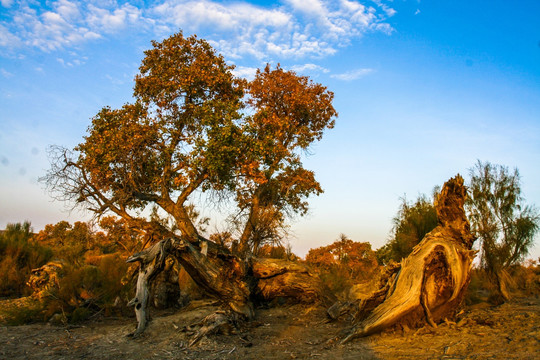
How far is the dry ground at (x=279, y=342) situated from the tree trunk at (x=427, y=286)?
0.87ft

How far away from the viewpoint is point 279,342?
21.8 ft

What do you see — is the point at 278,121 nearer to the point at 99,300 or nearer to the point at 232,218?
the point at 232,218

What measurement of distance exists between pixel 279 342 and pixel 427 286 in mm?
2823

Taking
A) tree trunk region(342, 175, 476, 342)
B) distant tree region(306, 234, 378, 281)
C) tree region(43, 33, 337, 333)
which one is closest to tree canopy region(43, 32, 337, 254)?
tree region(43, 33, 337, 333)

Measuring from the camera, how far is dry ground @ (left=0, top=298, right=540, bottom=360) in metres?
5.05

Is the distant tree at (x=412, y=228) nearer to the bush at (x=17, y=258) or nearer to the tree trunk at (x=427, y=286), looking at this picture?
the tree trunk at (x=427, y=286)

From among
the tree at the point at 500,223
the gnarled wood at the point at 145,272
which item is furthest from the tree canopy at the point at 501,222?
the gnarled wood at the point at 145,272

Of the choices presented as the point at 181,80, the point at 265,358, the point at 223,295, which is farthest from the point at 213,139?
the point at 265,358

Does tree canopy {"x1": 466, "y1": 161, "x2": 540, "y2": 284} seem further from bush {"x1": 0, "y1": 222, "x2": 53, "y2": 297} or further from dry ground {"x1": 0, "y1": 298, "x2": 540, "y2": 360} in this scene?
A: bush {"x1": 0, "y1": 222, "x2": 53, "y2": 297}

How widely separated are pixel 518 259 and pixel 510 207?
1.65 meters

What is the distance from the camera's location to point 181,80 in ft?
39.9

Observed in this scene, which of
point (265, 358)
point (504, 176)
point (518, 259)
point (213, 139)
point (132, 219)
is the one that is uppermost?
point (213, 139)

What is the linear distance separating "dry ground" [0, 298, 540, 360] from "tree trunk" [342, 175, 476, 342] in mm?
264

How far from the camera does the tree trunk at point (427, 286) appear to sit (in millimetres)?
6234
